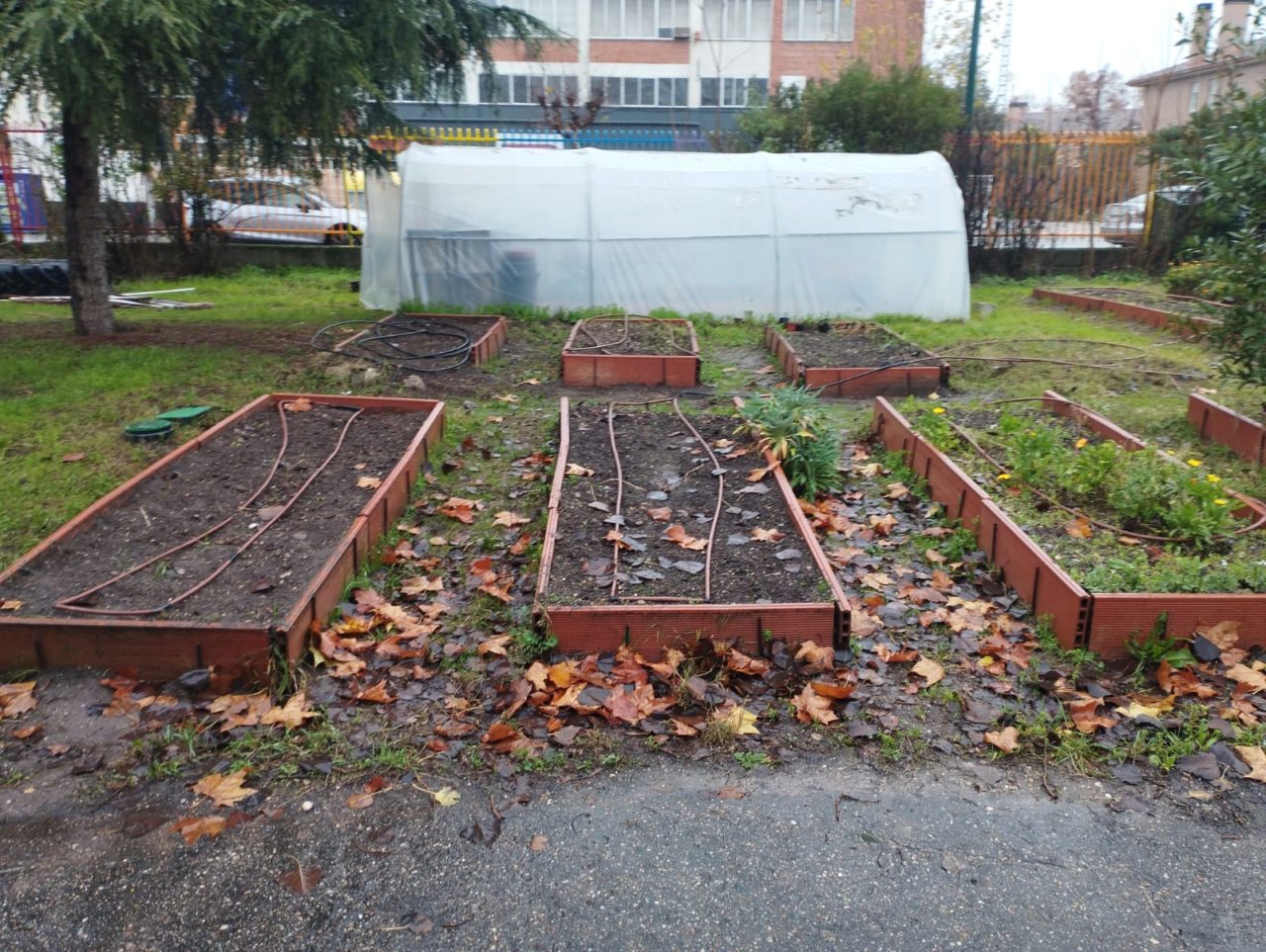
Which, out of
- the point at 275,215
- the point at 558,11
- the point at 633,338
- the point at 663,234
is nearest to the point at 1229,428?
the point at 633,338

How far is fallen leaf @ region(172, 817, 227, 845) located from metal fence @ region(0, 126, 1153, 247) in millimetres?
12406

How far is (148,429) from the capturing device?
6.68 metres

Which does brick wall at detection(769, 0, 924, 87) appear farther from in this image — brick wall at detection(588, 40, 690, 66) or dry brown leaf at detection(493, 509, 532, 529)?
dry brown leaf at detection(493, 509, 532, 529)

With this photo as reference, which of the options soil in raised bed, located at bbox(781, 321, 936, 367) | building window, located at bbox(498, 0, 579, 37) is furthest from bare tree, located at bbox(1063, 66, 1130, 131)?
soil in raised bed, located at bbox(781, 321, 936, 367)

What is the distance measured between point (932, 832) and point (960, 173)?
50.5 ft

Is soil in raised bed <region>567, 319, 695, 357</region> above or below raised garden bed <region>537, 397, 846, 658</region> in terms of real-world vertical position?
above

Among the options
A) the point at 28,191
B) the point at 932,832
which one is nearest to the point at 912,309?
the point at 932,832

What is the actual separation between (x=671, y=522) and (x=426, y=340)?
17.8 ft

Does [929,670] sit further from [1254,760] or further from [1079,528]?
[1079,528]

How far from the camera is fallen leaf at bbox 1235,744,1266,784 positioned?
3361mm

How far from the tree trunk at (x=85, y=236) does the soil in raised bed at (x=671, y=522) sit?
5729 mm

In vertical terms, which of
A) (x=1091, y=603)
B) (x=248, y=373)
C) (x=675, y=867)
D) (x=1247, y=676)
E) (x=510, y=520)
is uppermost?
(x=248, y=373)

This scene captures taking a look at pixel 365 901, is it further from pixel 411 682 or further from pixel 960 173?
pixel 960 173

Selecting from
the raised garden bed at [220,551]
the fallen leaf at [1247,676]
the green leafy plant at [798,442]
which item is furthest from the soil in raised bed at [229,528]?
the fallen leaf at [1247,676]
